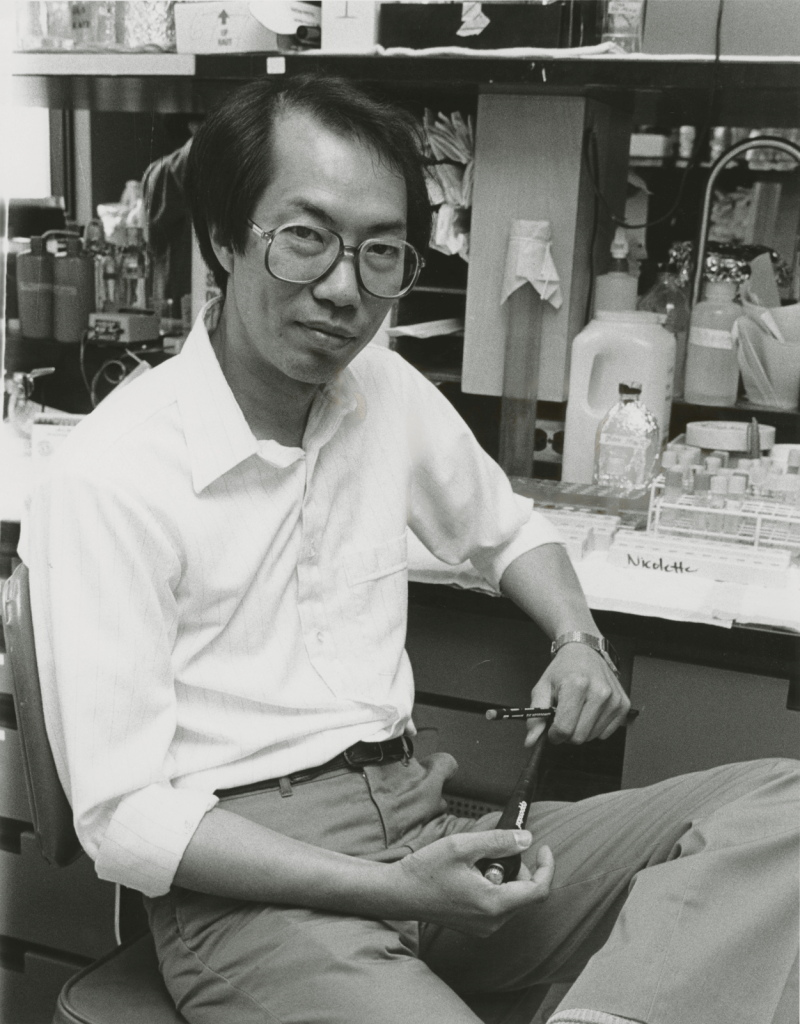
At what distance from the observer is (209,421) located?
1.29 metres

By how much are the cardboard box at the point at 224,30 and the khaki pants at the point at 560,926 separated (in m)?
1.39

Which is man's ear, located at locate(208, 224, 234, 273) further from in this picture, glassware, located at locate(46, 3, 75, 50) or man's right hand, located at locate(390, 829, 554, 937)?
glassware, located at locate(46, 3, 75, 50)

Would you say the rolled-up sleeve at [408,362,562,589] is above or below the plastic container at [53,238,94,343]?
below

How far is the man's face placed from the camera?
127 centimetres

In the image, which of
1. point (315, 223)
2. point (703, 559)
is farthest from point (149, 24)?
point (703, 559)

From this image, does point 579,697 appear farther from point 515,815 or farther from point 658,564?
point 658,564

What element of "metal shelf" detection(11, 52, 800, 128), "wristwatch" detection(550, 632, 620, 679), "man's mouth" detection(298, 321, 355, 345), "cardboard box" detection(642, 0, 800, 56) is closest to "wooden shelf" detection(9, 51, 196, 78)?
"metal shelf" detection(11, 52, 800, 128)

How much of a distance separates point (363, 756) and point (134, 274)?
1711 millimetres

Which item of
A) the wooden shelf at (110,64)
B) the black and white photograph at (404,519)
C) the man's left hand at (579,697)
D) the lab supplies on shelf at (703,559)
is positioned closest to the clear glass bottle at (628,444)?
the black and white photograph at (404,519)

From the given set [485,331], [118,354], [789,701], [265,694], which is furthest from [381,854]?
[118,354]

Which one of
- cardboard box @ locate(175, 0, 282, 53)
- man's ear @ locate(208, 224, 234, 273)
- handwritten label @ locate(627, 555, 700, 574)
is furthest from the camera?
cardboard box @ locate(175, 0, 282, 53)

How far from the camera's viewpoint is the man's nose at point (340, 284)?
1.27 meters

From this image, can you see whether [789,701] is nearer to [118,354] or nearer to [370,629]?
[370,629]

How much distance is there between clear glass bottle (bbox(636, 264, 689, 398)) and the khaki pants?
122 centimetres
